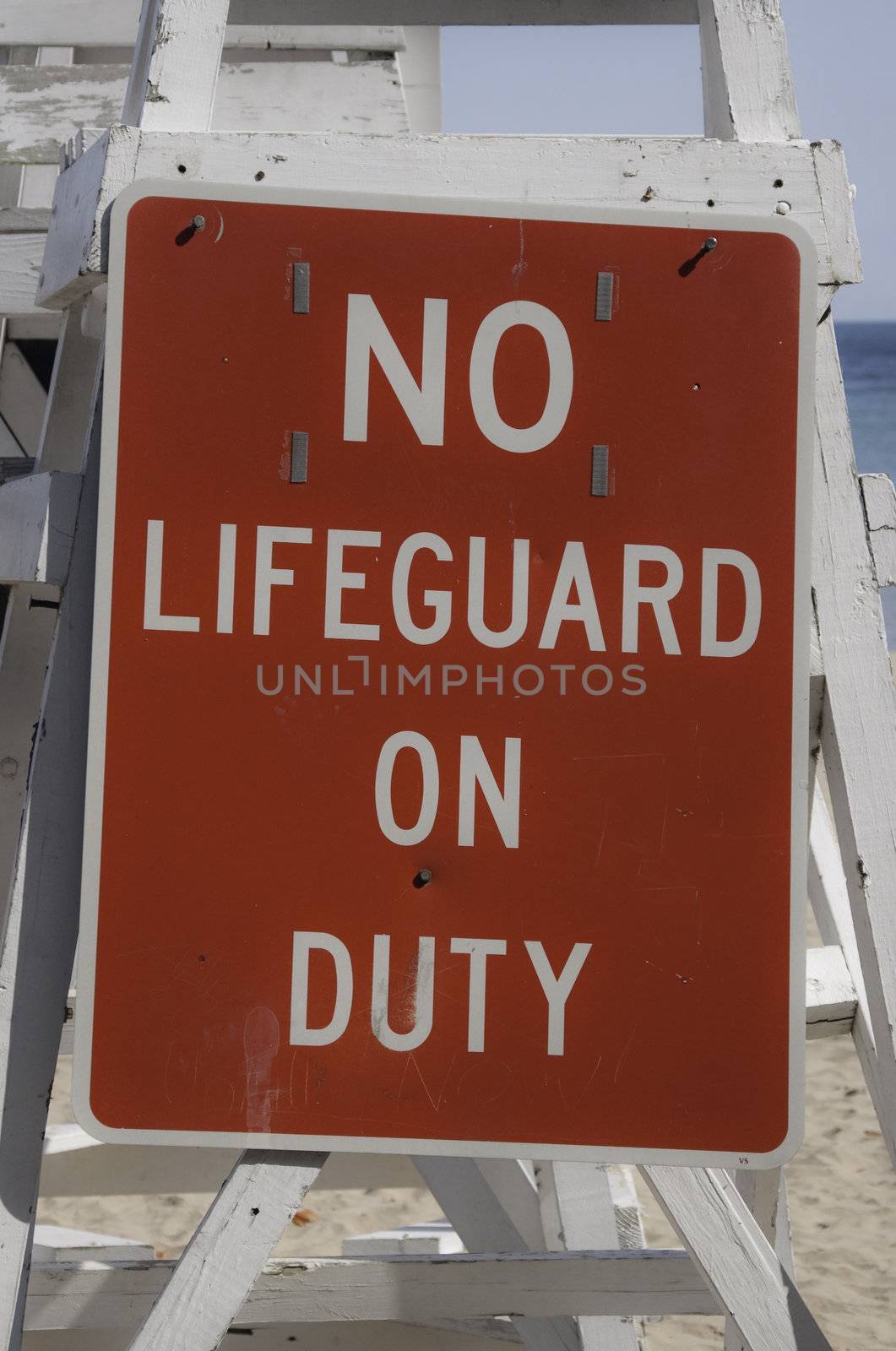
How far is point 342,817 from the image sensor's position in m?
1.48

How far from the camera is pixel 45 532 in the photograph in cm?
157

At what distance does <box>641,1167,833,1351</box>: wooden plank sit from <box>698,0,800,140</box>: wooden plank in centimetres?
121

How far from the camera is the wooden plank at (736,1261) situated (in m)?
1.62

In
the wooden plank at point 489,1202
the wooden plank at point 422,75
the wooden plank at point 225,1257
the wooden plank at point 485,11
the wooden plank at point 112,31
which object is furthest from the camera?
the wooden plank at point 422,75

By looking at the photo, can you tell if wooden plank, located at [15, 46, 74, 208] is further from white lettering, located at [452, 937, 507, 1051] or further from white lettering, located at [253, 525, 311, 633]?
white lettering, located at [452, 937, 507, 1051]

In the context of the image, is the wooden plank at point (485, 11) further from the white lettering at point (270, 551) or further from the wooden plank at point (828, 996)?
the wooden plank at point (828, 996)

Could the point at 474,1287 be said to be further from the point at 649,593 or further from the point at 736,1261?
the point at 649,593

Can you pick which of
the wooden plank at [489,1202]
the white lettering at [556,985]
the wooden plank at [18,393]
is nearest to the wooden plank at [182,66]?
the white lettering at [556,985]

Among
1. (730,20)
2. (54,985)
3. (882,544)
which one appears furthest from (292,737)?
(730,20)

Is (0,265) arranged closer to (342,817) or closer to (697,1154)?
(342,817)

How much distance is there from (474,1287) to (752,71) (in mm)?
1833

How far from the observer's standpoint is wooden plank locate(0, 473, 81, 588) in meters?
1.57

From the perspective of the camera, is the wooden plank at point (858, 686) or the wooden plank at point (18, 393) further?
the wooden plank at point (18, 393)

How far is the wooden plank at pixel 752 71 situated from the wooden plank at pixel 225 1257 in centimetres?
125
